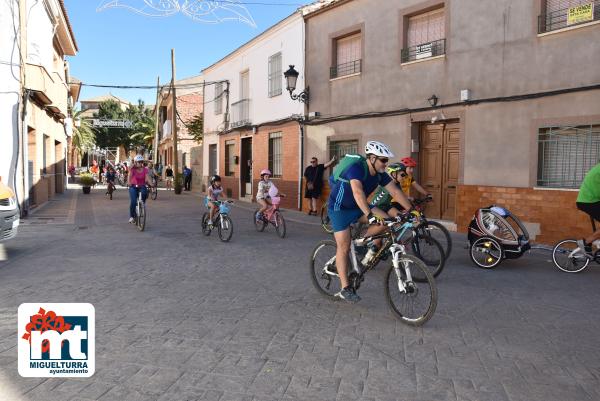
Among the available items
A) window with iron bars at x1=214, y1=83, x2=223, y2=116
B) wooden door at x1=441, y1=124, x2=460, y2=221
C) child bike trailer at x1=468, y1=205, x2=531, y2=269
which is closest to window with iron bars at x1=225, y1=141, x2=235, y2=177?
window with iron bars at x1=214, y1=83, x2=223, y2=116

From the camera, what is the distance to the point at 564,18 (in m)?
9.64

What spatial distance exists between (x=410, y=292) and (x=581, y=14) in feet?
24.0

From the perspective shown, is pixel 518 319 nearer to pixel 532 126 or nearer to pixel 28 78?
pixel 532 126

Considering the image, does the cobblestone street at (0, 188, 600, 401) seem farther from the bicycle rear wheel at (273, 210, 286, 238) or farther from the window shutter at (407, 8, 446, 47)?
the window shutter at (407, 8, 446, 47)

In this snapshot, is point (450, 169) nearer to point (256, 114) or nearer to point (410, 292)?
point (410, 292)

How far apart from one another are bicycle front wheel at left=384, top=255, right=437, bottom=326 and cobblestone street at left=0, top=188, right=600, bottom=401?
4.9 inches

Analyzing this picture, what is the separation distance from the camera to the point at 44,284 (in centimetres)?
621

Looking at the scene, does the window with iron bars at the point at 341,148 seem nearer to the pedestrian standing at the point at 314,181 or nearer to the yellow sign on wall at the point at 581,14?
the pedestrian standing at the point at 314,181

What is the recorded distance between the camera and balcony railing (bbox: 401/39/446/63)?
12055mm

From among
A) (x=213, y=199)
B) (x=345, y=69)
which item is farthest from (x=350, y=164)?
(x=345, y=69)

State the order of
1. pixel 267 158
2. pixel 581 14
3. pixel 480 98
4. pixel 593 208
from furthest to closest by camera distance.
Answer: pixel 267 158
pixel 480 98
pixel 581 14
pixel 593 208

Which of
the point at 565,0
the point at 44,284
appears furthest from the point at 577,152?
the point at 44,284

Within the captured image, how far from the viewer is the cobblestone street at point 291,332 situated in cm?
340

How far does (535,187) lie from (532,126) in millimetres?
1149
